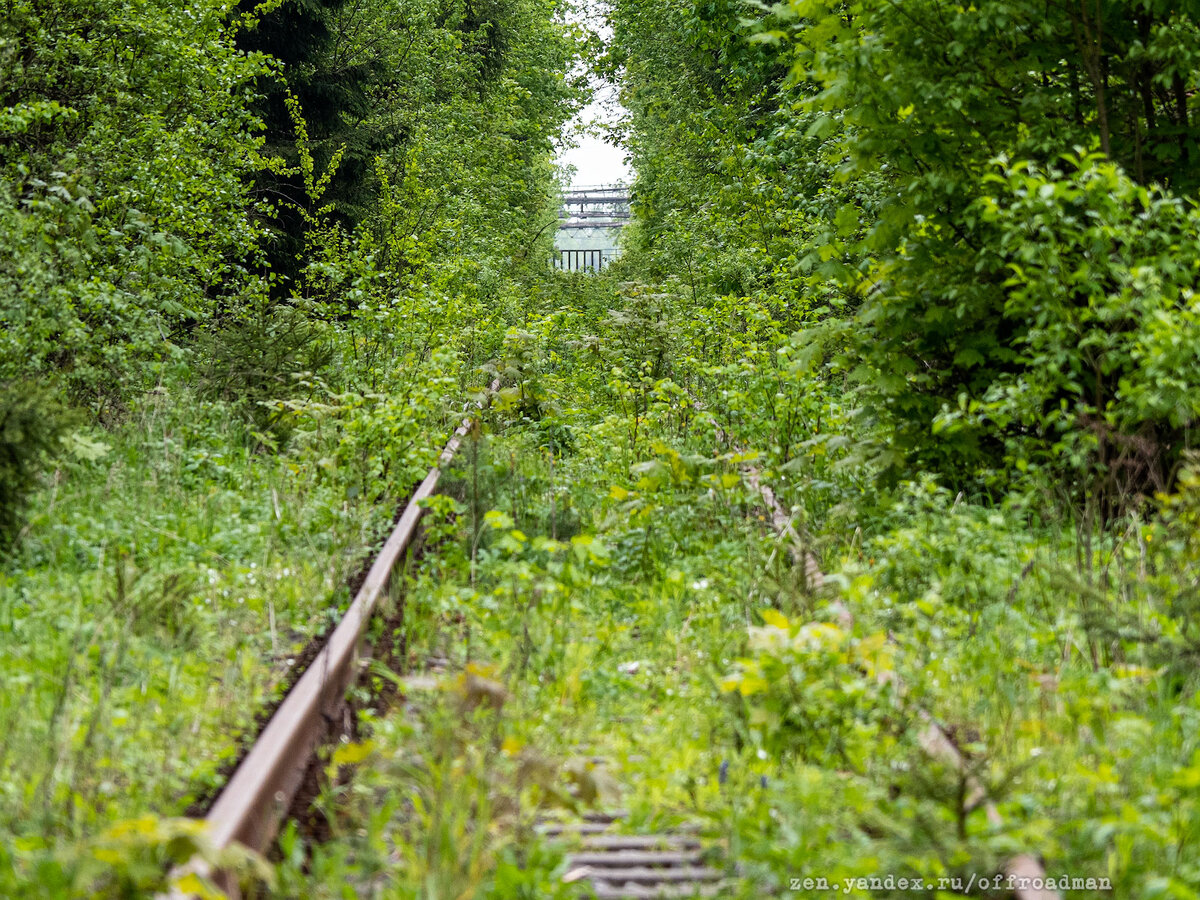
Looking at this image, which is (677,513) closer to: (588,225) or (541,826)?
(541,826)

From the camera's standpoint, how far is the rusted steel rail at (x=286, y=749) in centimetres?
336

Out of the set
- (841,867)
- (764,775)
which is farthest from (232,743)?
(841,867)

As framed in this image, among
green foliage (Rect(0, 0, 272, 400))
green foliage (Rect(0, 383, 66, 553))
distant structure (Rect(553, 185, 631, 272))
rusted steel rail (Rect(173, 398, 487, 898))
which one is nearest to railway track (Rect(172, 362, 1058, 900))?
rusted steel rail (Rect(173, 398, 487, 898))

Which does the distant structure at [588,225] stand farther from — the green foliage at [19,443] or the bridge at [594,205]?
the green foliage at [19,443]

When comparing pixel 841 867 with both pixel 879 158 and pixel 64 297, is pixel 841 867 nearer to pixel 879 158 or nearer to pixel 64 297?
pixel 879 158

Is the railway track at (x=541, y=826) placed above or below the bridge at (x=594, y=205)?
below

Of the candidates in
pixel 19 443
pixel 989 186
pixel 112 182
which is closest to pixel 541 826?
pixel 19 443

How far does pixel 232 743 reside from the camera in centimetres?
424

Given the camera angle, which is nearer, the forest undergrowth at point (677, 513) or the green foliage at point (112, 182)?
the forest undergrowth at point (677, 513)

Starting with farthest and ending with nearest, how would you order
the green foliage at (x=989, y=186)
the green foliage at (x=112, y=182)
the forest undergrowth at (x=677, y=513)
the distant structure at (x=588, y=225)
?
the distant structure at (x=588, y=225) → the green foliage at (x=112, y=182) → the green foliage at (x=989, y=186) → the forest undergrowth at (x=677, y=513)

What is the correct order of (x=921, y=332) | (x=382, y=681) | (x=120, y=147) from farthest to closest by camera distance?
(x=120, y=147)
(x=921, y=332)
(x=382, y=681)

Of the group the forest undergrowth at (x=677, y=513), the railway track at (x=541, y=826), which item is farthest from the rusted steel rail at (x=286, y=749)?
the forest undergrowth at (x=677, y=513)

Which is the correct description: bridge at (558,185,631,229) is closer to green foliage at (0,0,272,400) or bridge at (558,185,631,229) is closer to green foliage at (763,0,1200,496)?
green foliage at (0,0,272,400)

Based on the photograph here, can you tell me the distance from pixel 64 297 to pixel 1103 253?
22.9ft
